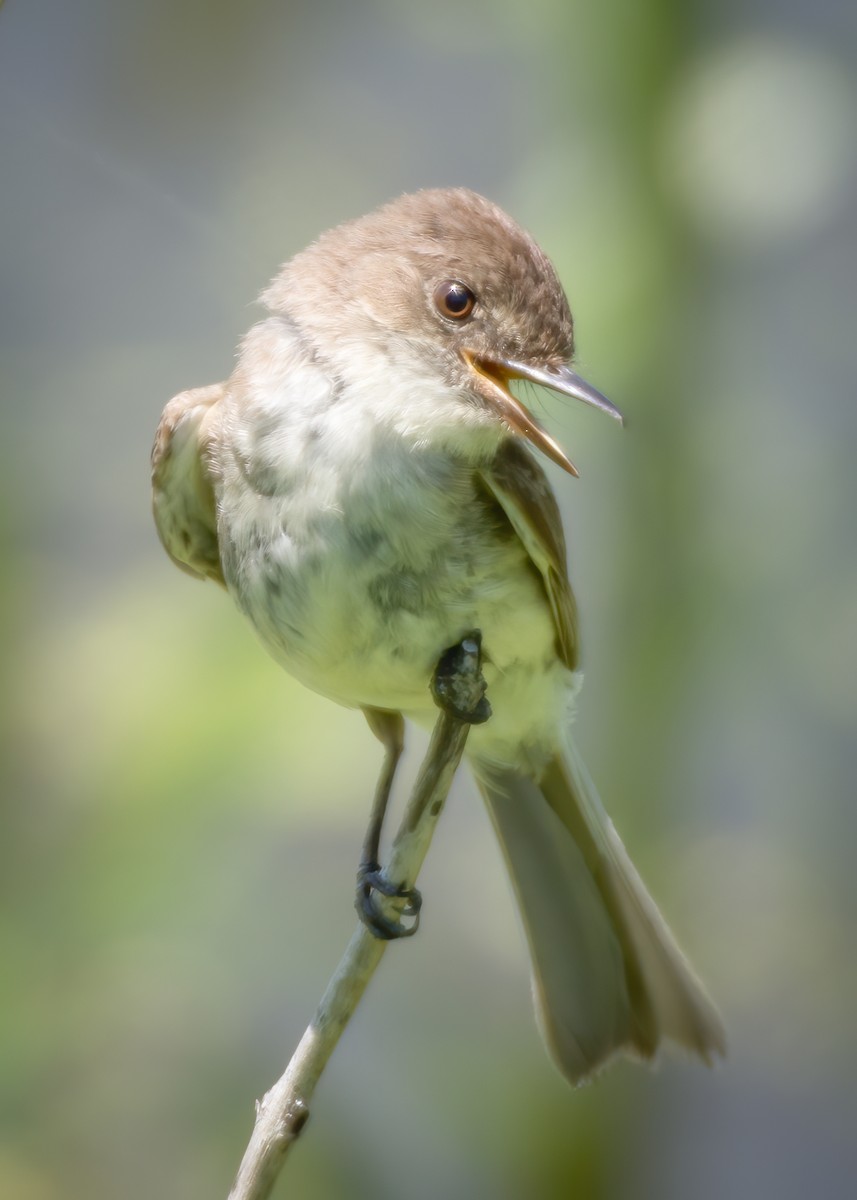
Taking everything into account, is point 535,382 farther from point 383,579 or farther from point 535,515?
point 383,579

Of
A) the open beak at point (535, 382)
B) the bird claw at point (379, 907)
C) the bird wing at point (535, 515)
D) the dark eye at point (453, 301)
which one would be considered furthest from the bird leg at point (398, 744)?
the dark eye at point (453, 301)

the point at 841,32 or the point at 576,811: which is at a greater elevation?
the point at 841,32

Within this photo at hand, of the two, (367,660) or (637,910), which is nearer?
(367,660)

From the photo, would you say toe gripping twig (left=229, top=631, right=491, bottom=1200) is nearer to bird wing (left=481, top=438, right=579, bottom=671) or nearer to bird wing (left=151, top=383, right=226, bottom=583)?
bird wing (left=481, top=438, right=579, bottom=671)

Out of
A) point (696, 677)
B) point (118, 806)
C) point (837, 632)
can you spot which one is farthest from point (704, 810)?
point (118, 806)

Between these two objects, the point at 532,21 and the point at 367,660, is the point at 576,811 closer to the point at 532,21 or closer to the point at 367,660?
the point at 367,660
